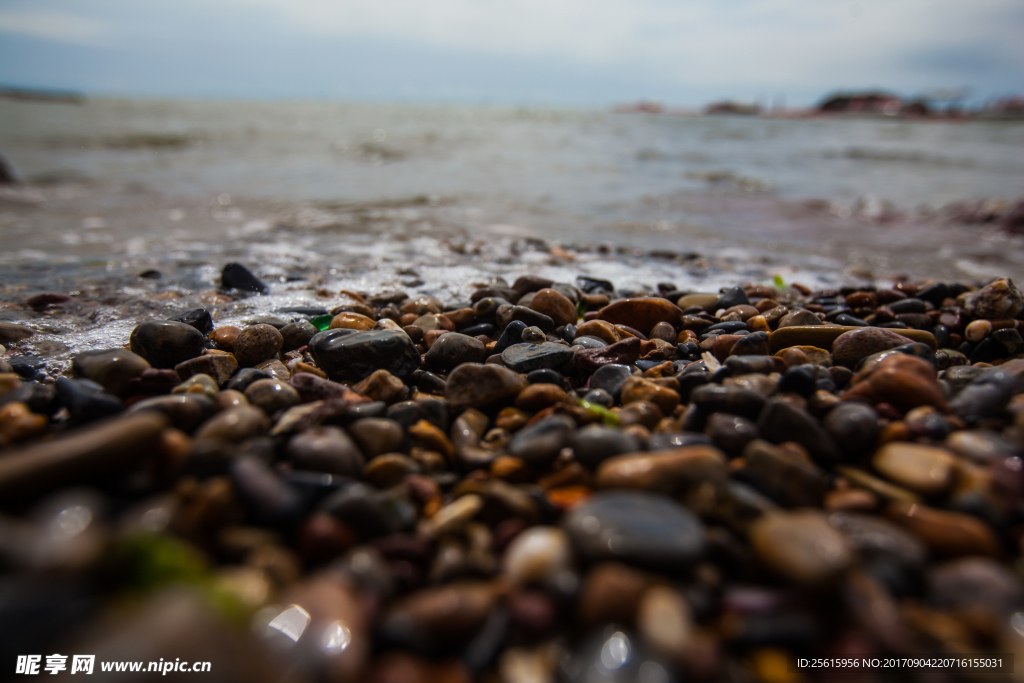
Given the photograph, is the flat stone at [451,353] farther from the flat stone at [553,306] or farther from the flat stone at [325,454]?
the flat stone at [325,454]

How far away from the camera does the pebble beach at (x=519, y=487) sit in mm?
1015

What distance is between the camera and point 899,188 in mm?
10258

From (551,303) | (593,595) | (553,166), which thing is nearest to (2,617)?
(593,595)

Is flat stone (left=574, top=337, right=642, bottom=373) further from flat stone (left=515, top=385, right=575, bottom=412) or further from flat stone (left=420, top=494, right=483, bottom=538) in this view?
flat stone (left=420, top=494, right=483, bottom=538)

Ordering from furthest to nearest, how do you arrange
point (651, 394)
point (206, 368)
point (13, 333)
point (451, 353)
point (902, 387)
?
point (13, 333), point (451, 353), point (206, 368), point (651, 394), point (902, 387)

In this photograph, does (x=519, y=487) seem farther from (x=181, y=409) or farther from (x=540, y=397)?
(x=181, y=409)

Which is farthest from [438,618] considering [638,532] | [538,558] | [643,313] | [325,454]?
[643,313]

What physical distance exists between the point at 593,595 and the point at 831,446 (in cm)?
98

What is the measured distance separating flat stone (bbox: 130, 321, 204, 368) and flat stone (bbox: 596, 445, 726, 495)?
193 cm

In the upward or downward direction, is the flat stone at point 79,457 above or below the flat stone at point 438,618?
above

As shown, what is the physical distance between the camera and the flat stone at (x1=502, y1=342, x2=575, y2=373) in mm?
2252

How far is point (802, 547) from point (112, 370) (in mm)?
2314

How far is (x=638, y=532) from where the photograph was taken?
1.17 meters

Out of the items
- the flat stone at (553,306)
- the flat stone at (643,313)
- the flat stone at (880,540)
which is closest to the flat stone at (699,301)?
the flat stone at (643,313)
